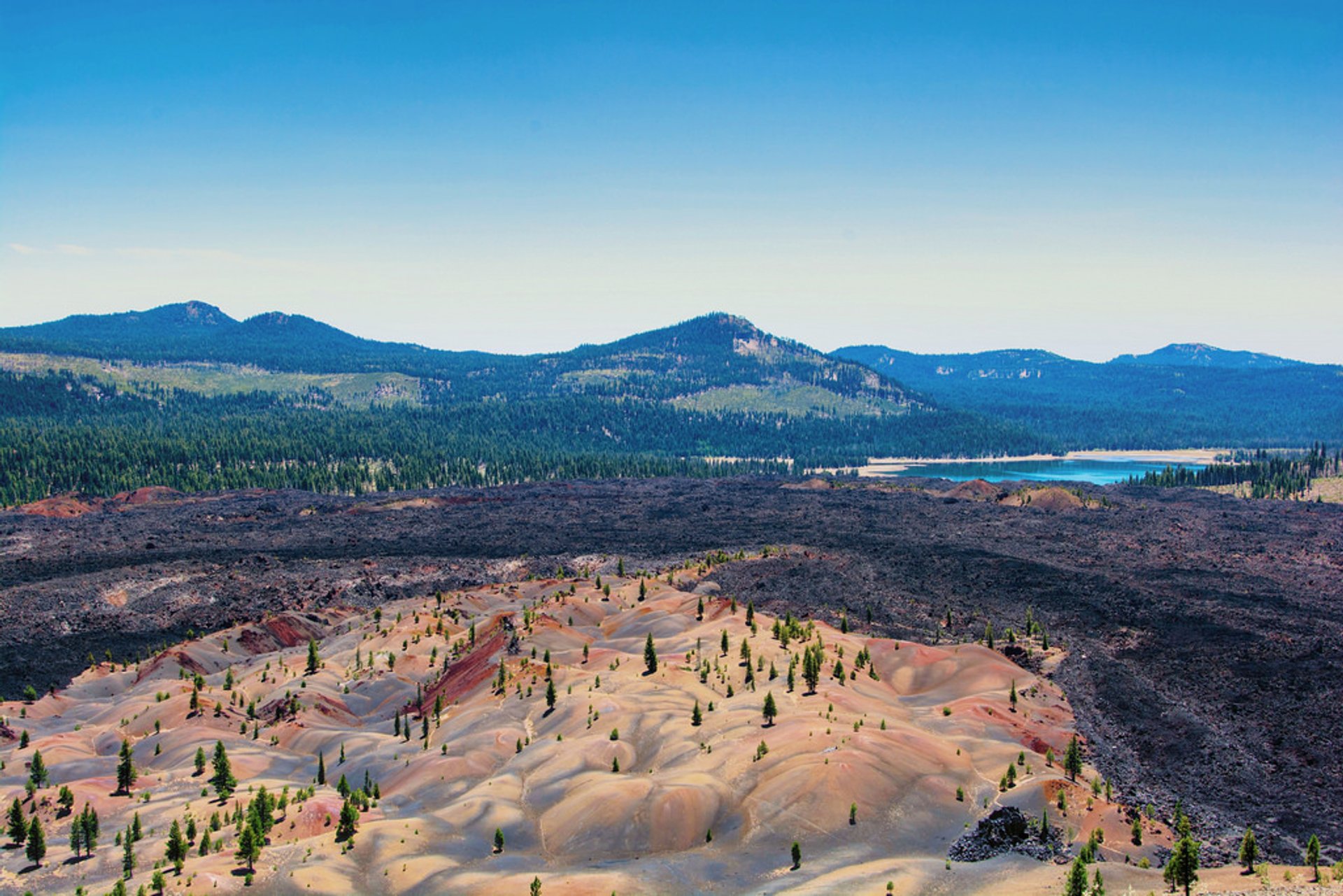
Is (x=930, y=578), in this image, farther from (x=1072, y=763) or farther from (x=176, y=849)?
(x=176, y=849)

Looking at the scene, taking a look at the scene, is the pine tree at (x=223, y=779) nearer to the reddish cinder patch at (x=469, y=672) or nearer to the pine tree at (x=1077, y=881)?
the reddish cinder patch at (x=469, y=672)

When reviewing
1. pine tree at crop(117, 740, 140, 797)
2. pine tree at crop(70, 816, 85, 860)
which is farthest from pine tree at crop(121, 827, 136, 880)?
pine tree at crop(117, 740, 140, 797)

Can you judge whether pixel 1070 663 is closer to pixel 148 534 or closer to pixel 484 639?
pixel 484 639

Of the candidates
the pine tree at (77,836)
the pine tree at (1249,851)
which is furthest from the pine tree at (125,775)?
the pine tree at (1249,851)

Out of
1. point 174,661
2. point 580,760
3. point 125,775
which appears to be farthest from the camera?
point 174,661

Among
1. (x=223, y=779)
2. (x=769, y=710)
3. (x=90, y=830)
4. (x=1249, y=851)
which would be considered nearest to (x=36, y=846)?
(x=90, y=830)
